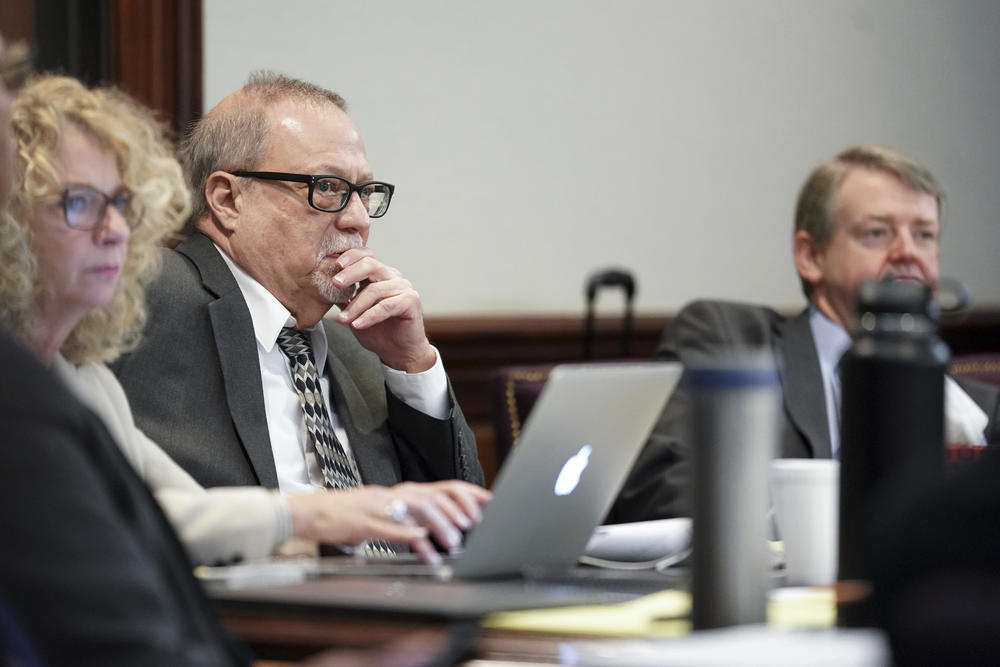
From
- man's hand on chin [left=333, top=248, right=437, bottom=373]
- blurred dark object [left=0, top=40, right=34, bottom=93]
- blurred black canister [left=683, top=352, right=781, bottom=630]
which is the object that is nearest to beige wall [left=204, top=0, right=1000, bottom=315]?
man's hand on chin [left=333, top=248, right=437, bottom=373]

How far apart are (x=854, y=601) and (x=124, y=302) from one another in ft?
3.78

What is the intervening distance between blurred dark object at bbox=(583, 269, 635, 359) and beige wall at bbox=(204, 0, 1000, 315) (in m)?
0.09

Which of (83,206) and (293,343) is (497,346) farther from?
(83,206)

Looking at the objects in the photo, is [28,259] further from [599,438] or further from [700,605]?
[700,605]

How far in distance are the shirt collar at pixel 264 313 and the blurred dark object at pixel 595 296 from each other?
1.60m

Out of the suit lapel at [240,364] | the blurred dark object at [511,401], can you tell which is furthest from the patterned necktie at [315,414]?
the blurred dark object at [511,401]

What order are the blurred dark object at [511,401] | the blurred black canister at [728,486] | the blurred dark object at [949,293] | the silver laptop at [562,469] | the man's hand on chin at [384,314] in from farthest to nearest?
the blurred dark object at [949,293]
the blurred dark object at [511,401]
the man's hand on chin at [384,314]
the silver laptop at [562,469]
the blurred black canister at [728,486]

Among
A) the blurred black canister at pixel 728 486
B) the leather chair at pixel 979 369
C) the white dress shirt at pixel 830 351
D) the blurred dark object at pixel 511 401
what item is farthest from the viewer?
the leather chair at pixel 979 369

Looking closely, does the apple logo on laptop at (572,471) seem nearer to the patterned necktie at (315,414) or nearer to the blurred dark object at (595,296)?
the patterned necktie at (315,414)

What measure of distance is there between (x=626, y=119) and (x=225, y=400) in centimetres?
224

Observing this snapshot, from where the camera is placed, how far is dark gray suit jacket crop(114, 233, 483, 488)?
6.50 feet

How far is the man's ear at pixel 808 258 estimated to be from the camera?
310 centimetres

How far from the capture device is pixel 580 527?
1468 millimetres

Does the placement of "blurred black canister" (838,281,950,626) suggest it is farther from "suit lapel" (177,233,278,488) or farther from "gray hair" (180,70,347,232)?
"gray hair" (180,70,347,232)
